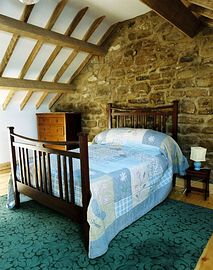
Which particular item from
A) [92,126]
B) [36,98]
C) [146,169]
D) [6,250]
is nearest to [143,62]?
[92,126]

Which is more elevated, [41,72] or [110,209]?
[41,72]

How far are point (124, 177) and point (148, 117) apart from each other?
6.31 ft

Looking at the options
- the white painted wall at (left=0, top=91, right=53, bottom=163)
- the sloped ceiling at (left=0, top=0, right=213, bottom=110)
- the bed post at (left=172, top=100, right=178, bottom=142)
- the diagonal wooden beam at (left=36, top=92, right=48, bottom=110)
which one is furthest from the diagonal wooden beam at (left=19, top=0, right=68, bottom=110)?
the bed post at (left=172, top=100, right=178, bottom=142)

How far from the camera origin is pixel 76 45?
3820 mm

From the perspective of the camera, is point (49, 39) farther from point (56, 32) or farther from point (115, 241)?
point (115, 241)

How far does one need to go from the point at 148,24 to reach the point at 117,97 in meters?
1.43

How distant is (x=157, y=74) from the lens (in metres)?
3.85

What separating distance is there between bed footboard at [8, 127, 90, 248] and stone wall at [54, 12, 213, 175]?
81.8 inches

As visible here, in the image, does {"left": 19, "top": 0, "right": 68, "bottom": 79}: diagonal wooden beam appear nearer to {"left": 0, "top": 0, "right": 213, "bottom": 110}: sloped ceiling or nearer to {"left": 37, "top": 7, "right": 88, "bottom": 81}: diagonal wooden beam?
{"left": 0, "top": 0, "right": 213, "bottom": 110}: sloped ceiling

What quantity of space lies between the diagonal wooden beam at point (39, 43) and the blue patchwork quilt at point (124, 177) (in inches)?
71.8

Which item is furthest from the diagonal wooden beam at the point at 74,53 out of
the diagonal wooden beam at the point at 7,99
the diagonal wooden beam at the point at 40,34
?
the diagonal wooden beam at the point at 7,99

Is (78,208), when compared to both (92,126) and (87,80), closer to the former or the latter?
(92,126)

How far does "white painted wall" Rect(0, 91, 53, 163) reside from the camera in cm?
498

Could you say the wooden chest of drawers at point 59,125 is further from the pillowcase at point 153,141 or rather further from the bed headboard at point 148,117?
the pillowcase at point 153,141
